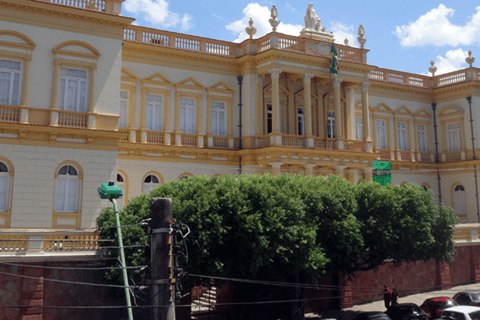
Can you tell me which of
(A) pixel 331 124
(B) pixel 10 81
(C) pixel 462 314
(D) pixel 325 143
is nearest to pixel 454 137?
(A) pixel 331 124

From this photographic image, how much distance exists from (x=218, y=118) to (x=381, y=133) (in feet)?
47.0

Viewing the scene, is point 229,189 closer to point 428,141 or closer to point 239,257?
point 239,257

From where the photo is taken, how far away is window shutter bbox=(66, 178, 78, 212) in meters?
21.5

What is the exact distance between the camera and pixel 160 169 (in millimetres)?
28047

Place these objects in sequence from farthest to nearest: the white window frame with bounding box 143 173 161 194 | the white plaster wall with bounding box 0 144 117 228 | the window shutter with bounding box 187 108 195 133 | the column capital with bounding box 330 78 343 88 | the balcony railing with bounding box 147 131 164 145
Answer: the column capital with bounding box 330 78 343 88 < the window shutter with bounding box 187 108 195 133 < the balcony railing with bounding box 147 131 164 145 < the white window frame with bounding box 143 173 161 194 < the white plaster wall with bounding box 0 144 117 228

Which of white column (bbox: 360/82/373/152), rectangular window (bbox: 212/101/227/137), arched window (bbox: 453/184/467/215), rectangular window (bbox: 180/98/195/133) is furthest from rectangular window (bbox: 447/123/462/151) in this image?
rectangular window (bbox: 180/98/195/133)

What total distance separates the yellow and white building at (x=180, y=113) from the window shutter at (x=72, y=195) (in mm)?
45

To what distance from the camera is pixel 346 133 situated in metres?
32.7

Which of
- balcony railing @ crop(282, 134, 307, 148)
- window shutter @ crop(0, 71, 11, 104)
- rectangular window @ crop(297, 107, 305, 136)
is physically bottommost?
balcony railing @ crop(282, 134, 307, 148)

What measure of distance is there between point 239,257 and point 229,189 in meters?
2.58

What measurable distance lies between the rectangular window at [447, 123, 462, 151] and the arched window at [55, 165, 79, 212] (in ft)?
98.0

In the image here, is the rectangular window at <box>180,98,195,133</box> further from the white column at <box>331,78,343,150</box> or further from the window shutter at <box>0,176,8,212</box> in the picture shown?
the window shutter at <box>0,176,8,212</box>

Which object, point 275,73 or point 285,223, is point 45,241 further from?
point 275,73

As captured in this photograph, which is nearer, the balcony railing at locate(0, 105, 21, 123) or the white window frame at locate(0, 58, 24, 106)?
the balcony railing at locate(0, 105, 21, 123)
